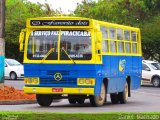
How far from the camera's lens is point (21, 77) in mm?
46281

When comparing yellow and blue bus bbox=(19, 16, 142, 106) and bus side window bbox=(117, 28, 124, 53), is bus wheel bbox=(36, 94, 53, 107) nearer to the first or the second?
yellow and blue bus bbox=(19, 16, 142, 106)

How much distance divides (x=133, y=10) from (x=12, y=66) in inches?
558

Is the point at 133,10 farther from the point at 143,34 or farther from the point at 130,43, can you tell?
the point at 130,43

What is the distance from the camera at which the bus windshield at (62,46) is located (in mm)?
21562

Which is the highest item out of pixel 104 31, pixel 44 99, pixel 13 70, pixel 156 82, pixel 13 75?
pixel 104 31

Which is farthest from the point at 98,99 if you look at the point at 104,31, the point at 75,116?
the point at 75,116

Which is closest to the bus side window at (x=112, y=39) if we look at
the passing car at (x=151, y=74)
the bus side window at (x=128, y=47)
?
the bus side window at (x=128, y=47)

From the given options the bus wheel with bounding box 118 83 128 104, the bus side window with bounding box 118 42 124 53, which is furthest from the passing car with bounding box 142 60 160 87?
the bus side window with bounding box 118 42 124 53

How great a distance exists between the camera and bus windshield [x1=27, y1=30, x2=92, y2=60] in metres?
21.6

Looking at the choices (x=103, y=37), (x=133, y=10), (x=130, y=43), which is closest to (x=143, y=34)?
(x=133, y=10)

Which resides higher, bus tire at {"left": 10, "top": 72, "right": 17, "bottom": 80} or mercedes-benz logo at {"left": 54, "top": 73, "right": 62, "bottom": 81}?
bus tire at {"left": 10, "top": 72, "right": 17, "bottom": 80}

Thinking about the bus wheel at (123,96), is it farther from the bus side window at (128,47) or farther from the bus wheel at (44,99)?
the bus wheel at (44,99)

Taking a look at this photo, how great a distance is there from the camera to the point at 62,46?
21.6 metres

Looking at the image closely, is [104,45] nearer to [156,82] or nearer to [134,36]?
[134,36]
